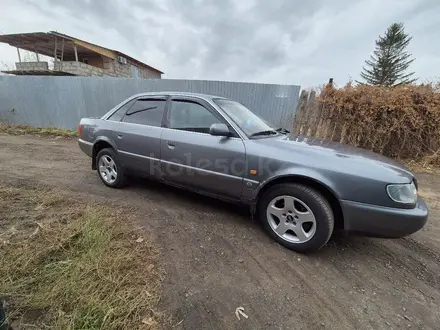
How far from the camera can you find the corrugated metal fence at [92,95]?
6824mm

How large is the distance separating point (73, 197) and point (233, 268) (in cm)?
268

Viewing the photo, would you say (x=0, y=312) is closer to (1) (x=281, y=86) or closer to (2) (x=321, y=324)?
(2) (x=321, y=324)

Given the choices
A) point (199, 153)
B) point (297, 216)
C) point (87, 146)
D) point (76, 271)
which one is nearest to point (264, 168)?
point (297, 216)

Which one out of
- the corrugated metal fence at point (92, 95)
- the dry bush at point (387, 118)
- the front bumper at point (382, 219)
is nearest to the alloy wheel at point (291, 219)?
the front bumper at point (382, 219)

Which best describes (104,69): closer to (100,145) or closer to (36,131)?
(36,131)

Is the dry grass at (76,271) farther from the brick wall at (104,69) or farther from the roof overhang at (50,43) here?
the roof overhang at (50,43)

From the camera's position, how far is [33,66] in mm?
15102

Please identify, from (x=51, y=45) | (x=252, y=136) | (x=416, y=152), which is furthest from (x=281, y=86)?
(x=51, y=45)

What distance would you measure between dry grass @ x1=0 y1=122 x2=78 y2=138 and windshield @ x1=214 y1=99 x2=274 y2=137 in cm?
761

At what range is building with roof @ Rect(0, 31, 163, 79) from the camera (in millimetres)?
13992

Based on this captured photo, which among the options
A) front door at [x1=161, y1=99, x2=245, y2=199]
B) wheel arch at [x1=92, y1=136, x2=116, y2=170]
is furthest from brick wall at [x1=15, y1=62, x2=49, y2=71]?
front door at [x1=161, y1=99, x2=245, y2=199]

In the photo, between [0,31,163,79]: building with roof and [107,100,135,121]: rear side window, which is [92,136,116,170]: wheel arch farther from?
[0,31,163,79]: building with roof

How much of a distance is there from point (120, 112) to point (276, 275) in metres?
3.24

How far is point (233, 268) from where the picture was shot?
7.09ft
